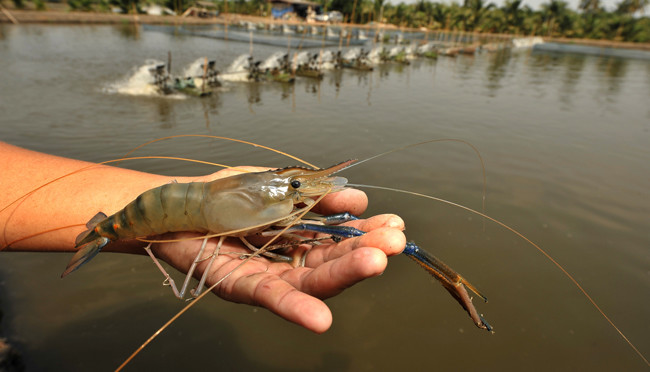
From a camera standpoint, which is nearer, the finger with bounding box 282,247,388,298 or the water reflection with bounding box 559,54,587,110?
the finger with bounding box 282,247,388,298

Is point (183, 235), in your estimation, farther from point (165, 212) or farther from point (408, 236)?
point (408, 236)

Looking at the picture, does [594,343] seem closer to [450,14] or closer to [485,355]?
[485,355]

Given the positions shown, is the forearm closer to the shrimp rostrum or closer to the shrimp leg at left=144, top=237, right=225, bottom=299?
the shrimp rostrum

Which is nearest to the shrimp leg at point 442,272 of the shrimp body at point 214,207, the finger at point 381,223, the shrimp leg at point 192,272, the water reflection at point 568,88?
the finger at point 381,223

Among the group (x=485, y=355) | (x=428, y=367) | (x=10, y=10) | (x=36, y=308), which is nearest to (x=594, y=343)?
(x=485, y=355)

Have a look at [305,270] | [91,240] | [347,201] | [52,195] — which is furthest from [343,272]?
[52,195]

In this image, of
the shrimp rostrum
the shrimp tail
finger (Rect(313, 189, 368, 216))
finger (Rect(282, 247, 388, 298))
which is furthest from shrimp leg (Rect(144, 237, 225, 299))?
finger (Rect(313, 189, 368, 216))

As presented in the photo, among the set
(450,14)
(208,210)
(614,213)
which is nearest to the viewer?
(208,210)
